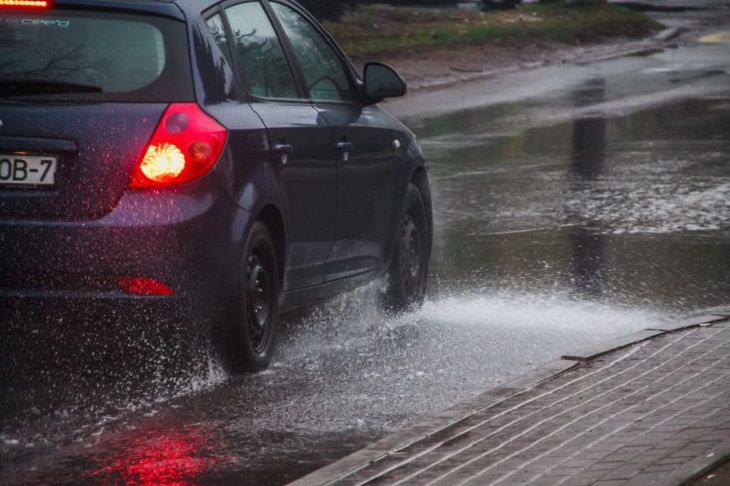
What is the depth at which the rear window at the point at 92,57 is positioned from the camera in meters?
6.98

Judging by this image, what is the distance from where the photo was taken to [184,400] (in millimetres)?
7051

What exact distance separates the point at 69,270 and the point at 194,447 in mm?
917

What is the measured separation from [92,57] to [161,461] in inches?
72.2

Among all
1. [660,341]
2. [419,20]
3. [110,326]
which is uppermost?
[110,326]

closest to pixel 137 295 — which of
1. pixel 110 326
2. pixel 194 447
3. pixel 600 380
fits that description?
pixel 110 326

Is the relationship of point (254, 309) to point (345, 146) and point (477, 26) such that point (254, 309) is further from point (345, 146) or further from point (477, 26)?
point (477, 26)

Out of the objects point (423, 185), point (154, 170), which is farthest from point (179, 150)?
point (423, 185)

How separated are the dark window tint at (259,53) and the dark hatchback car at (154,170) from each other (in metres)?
0.01

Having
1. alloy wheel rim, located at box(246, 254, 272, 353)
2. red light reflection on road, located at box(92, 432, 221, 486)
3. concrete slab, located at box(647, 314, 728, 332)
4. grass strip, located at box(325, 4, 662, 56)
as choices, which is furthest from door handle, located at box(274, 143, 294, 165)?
grass strip, located at box(325, 4, 662, 56)

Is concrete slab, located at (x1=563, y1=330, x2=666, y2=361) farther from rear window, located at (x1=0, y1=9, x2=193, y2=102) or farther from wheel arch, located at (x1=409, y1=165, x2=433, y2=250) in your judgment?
rear window, located at (x1=0, y1=9, x2=193, y2=102)

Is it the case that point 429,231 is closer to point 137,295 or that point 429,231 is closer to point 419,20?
point 137,295

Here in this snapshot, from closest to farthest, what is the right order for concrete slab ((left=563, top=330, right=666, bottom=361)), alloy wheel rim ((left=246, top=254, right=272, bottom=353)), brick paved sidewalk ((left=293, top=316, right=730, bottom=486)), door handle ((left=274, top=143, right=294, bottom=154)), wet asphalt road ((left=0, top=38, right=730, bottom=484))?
brick paved sidewalk ((left=293, top=316, right=730, bottom=486)), wet asphalt road ((left=0, top=38, right=730, bottom=484)), alloy wheel rim ((left=246, top=254, right=272, bottom=353)), door handle ((left=274, top=143, right=294, bottom=154)), concrete slab ((left=563, top=330, right=666, bottom=361))

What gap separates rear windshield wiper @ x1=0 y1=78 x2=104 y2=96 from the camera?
696 cm

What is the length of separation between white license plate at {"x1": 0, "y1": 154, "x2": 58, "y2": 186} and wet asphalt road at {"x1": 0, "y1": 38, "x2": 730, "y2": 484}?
88cm
